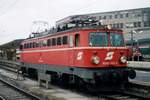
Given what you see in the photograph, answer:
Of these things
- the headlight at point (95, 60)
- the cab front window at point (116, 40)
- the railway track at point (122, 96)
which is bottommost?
the railway track at point (122, 96)

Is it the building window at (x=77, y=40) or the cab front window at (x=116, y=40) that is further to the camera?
the cab front window at (x=116, y=40)

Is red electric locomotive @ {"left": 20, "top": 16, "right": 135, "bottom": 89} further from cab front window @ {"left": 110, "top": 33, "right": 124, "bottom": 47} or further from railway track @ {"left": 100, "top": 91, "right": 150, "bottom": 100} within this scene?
railway track @ {"left": 100, "top": 91, "right": 150, "bottom": 100}

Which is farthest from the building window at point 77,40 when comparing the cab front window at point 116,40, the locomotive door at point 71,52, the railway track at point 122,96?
the railway track at point 122,96

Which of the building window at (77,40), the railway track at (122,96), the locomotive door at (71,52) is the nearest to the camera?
the railway track at (122,96)

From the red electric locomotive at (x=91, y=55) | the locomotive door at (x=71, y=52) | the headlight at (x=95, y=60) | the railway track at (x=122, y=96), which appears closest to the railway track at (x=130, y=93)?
the railway track at (x=122, y=96)

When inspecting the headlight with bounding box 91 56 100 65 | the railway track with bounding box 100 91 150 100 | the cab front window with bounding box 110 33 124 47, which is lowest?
the railway track with bounding box 100 91 150 100

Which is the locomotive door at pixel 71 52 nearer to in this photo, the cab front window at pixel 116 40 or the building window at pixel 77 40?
the building window at pixel 77 40

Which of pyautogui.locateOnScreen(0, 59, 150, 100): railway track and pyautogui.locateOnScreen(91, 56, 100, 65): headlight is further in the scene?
pyautogui.locateOnScreen(91, 56, 100, 65): headlight

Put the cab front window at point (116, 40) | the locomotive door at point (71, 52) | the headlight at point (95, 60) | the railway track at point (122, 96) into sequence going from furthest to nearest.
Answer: the locomotive door at point (71, 52)
the cab front window at point (116, 40)
the headlight at point (95, 60)
the railway track at point (122, 96)

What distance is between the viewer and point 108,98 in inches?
634

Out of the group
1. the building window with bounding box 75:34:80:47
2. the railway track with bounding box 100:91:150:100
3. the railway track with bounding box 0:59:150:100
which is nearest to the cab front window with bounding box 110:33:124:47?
A: the building window with bounding box 75:34:80:47

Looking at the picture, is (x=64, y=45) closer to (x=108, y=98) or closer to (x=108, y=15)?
(x=108, y=98)

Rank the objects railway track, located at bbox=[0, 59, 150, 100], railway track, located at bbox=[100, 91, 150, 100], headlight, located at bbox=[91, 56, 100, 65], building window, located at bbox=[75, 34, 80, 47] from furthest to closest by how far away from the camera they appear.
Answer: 1. building window, located at bbox=[75, 34, 80, 47]
2. headlight, located at bbox=[91, 56, 100, 65]
3. railway track, located at bbox=[0, 59, 150, 100]
4. railway track, located at bbox=[100, 91, 150, 100]

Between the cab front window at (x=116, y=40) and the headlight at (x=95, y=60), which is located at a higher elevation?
the cab front window at (x=116, y=40)
